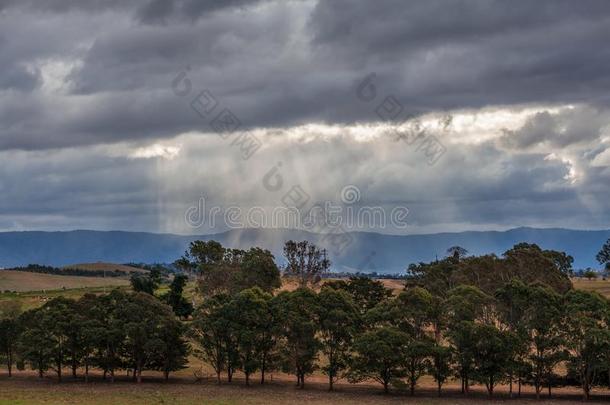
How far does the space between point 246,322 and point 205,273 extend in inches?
2660

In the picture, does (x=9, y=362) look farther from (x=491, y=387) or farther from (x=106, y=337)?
(x=491, y=387)

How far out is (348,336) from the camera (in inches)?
3538

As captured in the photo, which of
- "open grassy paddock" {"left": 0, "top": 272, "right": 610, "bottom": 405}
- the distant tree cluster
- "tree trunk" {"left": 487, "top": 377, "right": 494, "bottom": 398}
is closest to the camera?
"open grassy paddock" {"left": 0, "top": 272, "right": 610, "bottom": 405}

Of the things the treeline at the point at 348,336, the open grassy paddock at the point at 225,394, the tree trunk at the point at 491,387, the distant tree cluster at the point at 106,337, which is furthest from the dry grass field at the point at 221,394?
the distant tree cluster at the point at 106,337

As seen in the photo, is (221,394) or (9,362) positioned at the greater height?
(9,362)

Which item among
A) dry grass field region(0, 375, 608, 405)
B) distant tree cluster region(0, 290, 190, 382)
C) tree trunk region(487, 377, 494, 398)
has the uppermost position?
distant tree cluster region(0, 290, 190, 382)

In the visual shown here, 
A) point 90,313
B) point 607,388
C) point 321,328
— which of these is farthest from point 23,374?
point 607,388

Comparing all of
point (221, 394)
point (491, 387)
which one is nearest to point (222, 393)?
point (221, 394)

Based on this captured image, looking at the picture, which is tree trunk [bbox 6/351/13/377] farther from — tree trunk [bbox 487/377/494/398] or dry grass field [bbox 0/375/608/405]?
tree trunk [bbox 487/377/494/398]

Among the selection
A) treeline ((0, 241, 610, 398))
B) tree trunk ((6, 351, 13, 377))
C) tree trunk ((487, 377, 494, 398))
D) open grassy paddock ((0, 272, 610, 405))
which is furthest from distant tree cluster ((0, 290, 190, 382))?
tree trunk ((487, 377, 494, 398))

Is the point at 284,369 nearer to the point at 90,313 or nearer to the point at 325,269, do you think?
the point at 90,313

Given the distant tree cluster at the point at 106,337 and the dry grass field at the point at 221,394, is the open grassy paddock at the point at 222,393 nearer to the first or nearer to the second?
the dry grass field at the point at 221,394

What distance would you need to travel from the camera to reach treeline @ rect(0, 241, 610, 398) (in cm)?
8262

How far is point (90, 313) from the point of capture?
94.8 meters
